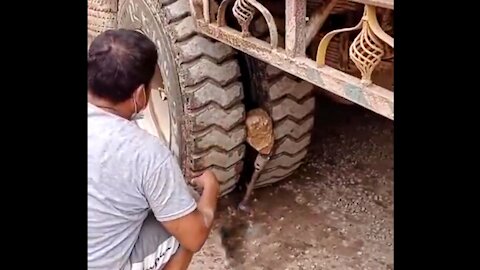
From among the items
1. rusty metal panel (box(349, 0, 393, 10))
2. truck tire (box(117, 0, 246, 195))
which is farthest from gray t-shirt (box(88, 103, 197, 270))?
truck tire (box(117, 0, 246, 195))

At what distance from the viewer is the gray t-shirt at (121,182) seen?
1640mm

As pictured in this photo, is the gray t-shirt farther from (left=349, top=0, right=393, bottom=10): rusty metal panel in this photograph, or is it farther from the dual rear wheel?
the dual rear wheel

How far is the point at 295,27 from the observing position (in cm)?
197

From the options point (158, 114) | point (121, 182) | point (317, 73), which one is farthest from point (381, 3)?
point (158, 114)

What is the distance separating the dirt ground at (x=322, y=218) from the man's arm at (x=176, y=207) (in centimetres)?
96

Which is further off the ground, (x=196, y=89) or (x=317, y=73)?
(x=317, y=73)

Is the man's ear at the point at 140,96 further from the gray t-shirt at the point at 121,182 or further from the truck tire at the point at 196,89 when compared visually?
the truck tire at the point at 196,89

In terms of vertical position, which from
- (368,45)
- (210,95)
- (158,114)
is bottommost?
(158,114)

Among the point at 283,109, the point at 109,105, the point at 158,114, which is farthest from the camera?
the point at 158,114

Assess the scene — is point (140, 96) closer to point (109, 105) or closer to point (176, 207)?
point (109, 105)

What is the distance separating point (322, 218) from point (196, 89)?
0.75 m
